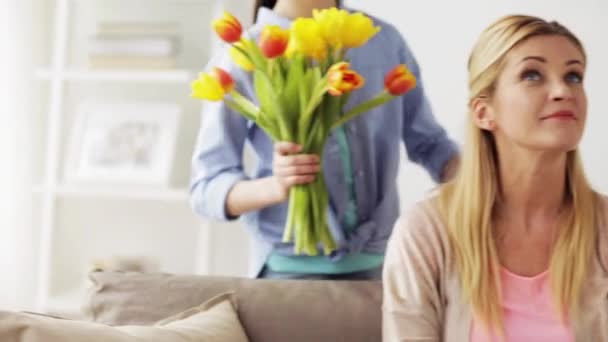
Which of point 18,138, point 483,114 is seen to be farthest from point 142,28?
point 483,114

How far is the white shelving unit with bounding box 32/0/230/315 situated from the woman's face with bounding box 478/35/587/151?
1507mm

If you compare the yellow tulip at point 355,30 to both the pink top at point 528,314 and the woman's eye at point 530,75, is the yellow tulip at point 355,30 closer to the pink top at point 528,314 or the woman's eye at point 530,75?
the woman's eye at point 530,75

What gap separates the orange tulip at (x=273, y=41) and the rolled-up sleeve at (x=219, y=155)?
230 millimetres

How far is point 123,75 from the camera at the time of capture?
9.28ft

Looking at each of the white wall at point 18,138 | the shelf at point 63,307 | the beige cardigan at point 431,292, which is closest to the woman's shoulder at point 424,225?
the beige cardigan at point 431,292

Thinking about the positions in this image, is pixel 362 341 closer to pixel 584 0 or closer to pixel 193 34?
pixel 584 0

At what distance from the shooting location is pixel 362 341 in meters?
1.52

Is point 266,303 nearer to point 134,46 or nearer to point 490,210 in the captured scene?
point 490,210

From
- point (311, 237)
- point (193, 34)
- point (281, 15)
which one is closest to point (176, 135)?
point (193, 34)

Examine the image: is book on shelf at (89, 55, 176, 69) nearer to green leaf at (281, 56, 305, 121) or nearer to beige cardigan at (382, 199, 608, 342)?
green leaf at (281, 56, 305, 121)

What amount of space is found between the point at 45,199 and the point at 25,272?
0.42 m

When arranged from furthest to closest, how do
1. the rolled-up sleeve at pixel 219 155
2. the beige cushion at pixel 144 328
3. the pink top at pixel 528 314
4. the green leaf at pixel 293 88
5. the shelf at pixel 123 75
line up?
the shelf at pixel 123 75 → the rolled-up sleeve at pixel 219 155 → the green leaf at pixel 293 88 → the pink top at pixel 528 314 → the beige cushion at pixel 144 328

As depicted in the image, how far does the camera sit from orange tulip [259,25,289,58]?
4.73ft

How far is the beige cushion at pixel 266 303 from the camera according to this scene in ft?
4.99
